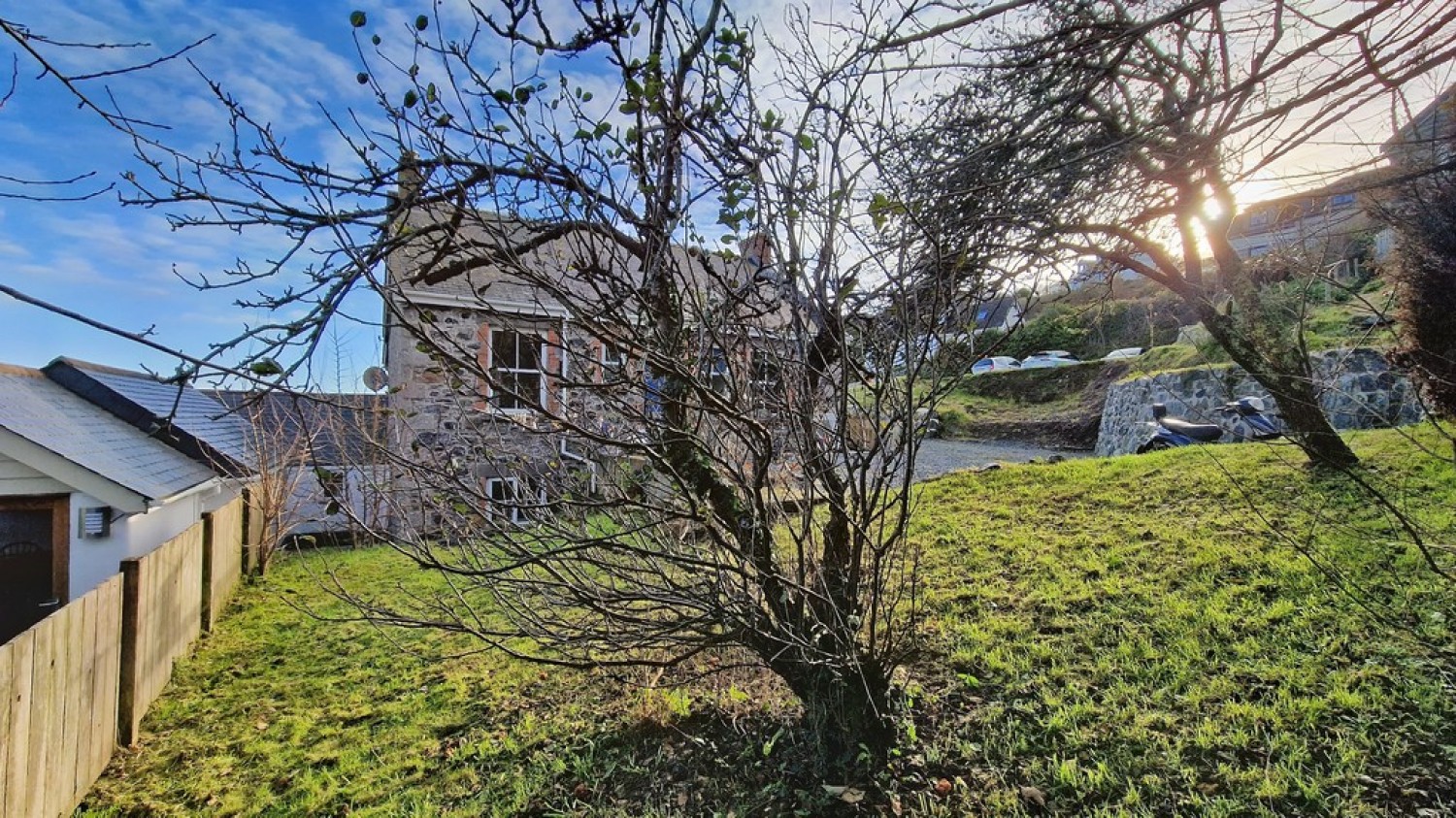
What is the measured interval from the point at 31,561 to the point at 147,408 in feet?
8.69

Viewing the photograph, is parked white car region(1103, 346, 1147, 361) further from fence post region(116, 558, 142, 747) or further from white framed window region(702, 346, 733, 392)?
fence post region(116, 558, 142, 747)

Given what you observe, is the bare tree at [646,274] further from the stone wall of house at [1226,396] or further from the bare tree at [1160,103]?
the stone wall of house at [1226,396]

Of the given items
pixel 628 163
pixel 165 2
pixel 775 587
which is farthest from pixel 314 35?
pixel 775 587

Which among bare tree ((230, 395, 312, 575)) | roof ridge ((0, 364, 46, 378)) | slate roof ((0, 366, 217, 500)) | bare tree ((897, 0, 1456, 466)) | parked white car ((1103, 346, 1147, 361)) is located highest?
parked white car ((1103, 346, 1147, 361))

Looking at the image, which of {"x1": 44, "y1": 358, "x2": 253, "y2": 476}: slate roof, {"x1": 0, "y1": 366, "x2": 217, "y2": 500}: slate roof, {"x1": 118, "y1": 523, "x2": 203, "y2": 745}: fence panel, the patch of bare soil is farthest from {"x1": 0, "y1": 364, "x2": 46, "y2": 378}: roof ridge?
the patch of bare soil

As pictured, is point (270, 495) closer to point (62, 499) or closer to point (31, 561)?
point (31, 561)

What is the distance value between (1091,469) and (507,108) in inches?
308

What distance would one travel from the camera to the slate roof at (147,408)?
7184mm

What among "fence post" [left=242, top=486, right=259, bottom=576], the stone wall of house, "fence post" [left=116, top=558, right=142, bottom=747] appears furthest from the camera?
the stone wall of house

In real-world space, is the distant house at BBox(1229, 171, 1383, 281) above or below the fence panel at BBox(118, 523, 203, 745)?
above

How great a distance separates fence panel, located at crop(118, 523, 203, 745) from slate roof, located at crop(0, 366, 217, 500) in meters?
0.83

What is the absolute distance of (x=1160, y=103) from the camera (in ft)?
11.8

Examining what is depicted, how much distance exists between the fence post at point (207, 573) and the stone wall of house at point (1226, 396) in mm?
9994

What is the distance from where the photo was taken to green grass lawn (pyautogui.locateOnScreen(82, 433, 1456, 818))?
255cm
